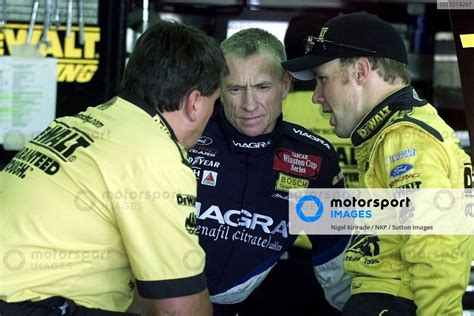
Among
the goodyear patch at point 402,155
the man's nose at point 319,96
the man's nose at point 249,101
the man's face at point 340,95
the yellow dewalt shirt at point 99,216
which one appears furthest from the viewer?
the man's nose at point 249,101

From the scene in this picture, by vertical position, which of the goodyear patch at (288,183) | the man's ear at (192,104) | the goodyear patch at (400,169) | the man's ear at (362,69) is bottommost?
the goodyear patch at (288,183)

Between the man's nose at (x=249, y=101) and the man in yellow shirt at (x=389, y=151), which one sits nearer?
the man in yellow shirt at (x=389, y=151)

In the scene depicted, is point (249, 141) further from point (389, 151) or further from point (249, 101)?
point (389, 151)

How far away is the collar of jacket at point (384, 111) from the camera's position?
220 centimetres

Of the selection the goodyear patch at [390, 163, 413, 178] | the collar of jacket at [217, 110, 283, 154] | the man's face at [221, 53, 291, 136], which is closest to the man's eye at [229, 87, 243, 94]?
the man's face at [221, 53, 291, 136]

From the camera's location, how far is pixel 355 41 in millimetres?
2287

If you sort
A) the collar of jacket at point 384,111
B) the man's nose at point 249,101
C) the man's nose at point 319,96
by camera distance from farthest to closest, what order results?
the man's nose at point 249,101 → the man's nose at point 319,96 → the collar of jacket at point 384,111

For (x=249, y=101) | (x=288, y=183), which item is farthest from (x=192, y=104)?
(x=288, y=183)

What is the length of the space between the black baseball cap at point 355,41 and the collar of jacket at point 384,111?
0.11 metres

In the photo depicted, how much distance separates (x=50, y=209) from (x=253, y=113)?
0.96 m

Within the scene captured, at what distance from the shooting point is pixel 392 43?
7.57 ft

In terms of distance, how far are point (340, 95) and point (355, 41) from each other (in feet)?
0.51

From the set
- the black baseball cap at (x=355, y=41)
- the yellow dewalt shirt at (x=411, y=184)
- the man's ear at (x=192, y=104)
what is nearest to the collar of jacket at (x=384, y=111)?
→ the yellow dewalt shirt at (x=411, y=184)

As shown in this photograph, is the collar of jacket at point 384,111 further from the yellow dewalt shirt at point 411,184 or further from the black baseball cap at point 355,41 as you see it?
the black baseball cap at point 355,41
